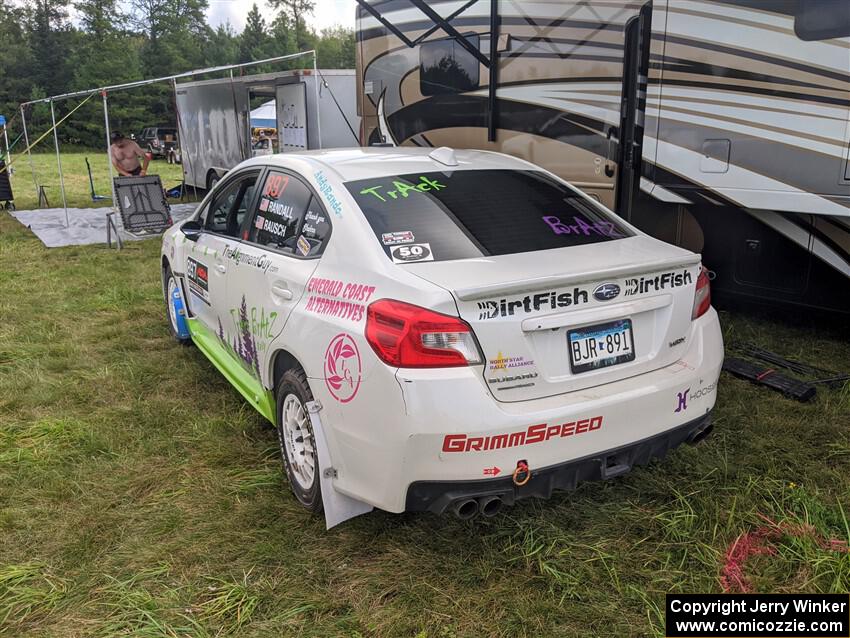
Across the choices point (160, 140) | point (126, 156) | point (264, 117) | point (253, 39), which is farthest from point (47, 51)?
point (126, 156)

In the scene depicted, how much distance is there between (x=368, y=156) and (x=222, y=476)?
1775 mm

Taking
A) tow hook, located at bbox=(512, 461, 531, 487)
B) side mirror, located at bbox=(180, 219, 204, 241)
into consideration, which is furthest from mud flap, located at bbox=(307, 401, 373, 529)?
side mirror, located at bbox=(180, 219, 204, 241)

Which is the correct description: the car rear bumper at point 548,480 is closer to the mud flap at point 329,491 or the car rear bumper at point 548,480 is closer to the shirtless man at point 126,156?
the mud flap at point 329,491

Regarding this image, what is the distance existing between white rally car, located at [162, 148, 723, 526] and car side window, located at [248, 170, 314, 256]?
0.5 inches

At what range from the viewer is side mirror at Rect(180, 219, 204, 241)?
4410 millimetres

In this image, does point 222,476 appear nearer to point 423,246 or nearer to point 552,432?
point 423,246

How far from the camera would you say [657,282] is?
9.05 feet

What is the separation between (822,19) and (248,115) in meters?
10.2

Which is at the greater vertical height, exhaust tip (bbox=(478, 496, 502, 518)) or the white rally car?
the white rally car

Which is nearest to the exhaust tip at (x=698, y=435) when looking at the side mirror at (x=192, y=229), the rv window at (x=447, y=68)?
the side mirror at (x=192, y=229)

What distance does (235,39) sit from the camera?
71.2 m

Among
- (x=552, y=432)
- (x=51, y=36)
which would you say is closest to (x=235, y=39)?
(x=51, y=36)

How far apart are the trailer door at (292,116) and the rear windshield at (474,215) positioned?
25.3ft

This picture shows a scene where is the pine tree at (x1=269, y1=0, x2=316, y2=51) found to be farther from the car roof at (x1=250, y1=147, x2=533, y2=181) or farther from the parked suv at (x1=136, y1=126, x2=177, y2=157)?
the car roof at (x1=250, y1=147, x2=533, y2=181)
